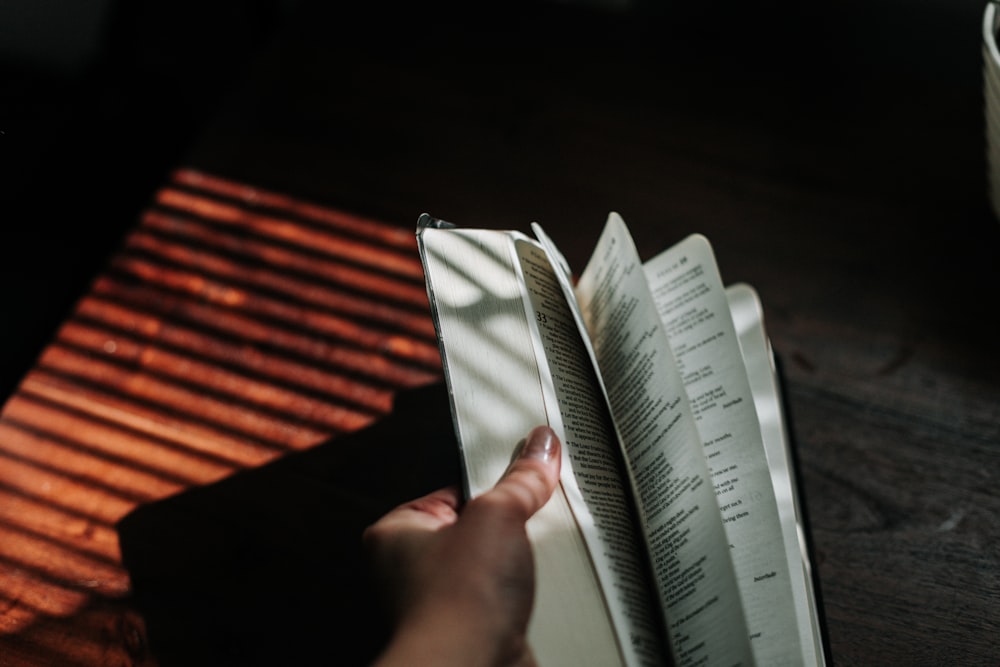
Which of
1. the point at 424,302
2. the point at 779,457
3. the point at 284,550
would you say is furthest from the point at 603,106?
the point at 284,550

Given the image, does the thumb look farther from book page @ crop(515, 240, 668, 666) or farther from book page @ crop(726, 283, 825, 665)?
book page @ crop(726, 283, 825, 665)

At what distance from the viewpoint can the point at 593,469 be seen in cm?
43

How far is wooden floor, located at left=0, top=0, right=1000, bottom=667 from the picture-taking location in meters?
0.53

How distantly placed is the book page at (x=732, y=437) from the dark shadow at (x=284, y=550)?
216 millimetres

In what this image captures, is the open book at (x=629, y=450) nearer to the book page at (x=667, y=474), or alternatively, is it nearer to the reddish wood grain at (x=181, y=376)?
the book page at (x=667, y=474)

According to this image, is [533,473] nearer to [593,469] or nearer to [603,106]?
[593,469]

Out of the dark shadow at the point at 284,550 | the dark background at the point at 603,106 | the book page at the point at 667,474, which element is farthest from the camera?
the dark background at the point at 603,106

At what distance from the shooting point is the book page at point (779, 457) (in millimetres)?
431

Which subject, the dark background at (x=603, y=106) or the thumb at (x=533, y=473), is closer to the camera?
the thumb at (x=533, y=473)

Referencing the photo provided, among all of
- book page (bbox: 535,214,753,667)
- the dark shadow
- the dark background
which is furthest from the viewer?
the dark background

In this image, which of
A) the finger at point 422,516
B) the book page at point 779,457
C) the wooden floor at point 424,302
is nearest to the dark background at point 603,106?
the wooden floor at point 424,302

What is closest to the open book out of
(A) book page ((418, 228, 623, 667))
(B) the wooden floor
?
(A) book page ((418, 228, 623, 667))

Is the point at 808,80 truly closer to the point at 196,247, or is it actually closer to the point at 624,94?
the point at 624,94

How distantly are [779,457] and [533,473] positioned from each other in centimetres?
→ 20
